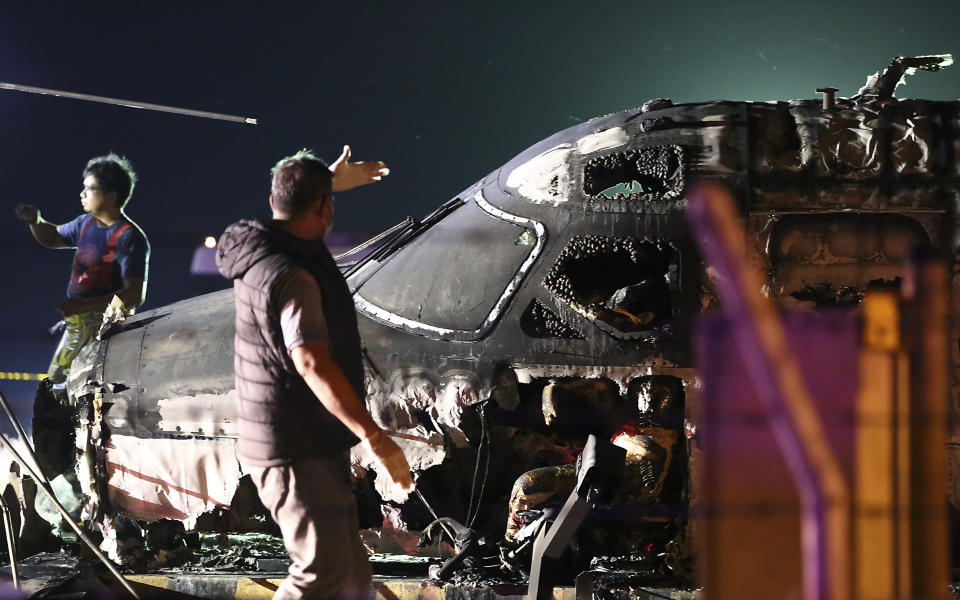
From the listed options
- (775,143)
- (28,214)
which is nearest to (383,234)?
(775,143)

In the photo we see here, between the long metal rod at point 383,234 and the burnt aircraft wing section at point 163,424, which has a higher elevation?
the long metal rod at point 383,234

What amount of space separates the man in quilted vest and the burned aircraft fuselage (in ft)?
4.36

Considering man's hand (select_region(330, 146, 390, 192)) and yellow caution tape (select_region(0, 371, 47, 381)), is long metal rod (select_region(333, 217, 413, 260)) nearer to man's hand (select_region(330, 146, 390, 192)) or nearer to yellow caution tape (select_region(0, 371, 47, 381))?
man's hand (select_region(330, 146, 390, 192))

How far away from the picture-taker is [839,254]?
442cm

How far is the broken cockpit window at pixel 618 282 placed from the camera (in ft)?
14.7

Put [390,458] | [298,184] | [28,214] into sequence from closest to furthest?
[390,458]
[298,184]
[28,214]

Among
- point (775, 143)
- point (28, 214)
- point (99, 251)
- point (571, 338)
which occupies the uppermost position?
point (28, 214)

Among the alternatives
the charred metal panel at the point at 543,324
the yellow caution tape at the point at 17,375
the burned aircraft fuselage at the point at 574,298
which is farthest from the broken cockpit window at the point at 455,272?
the yellow caution tape at the point at 17,375

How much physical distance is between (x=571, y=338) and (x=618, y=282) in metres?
0.45

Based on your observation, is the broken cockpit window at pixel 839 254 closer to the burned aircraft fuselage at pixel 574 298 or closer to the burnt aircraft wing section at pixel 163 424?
the burned aircraft fuselage at pixel 574 298

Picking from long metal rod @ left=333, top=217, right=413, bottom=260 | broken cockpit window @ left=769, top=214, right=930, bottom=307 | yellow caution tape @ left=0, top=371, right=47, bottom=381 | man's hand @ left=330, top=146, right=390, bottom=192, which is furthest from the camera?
yellow caution tape @ left=0, top=371, right=47, bottom=381

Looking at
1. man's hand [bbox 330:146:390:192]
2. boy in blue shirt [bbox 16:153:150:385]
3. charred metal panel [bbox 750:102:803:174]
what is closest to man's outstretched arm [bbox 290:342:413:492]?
man's hand [bbox 330:146:390:192]

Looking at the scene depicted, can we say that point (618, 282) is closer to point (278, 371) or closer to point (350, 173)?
point (350, 173)

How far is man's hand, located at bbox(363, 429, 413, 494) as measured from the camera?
9.55ft
